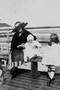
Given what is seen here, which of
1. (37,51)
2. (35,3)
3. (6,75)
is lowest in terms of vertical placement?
(6,75)

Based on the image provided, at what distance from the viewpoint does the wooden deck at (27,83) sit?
312 centimetres

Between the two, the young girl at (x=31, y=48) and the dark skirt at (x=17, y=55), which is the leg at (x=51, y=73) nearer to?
the young girl at (x=31, y=48)

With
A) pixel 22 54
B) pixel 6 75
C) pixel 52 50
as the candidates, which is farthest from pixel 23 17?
pixel 6 75

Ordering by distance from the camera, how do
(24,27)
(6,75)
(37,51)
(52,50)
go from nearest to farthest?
(52,50) → (37,51) → (24,27) → (6,75)

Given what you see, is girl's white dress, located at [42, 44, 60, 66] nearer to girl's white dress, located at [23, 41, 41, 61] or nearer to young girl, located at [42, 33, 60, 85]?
young girl, located at [42, 33, 60, 85]

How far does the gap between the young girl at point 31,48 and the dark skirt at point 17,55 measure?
14cm

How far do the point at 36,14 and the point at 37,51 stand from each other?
71cm

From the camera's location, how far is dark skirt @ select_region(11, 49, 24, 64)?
3583 mm

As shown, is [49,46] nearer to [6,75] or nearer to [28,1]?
[28,1]

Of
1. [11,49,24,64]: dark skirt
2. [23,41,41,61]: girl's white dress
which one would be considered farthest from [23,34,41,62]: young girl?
[11,49,24,64]: dark skirt

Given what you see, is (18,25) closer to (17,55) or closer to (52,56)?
(17,55)

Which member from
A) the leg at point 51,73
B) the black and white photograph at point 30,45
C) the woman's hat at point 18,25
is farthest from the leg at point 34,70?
the woman's hat at point 18,25

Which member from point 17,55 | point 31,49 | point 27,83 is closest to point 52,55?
point 31,49

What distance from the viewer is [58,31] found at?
10.2 feet
